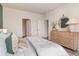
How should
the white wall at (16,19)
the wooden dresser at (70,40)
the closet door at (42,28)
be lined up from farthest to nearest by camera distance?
the closet door at (42,28)
the white wall at (16,19)
the wooden dresser at (70,40)

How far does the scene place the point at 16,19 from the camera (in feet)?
26.1

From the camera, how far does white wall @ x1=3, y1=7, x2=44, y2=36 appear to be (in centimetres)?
736

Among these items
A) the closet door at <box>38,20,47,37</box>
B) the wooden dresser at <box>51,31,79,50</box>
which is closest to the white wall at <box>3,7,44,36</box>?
the closet door at <box>38,20,47,37</box>

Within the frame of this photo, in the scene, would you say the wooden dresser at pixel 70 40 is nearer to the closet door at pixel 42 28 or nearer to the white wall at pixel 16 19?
the white wall at pixel 16 19

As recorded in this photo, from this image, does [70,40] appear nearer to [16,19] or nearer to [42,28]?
[16,19]

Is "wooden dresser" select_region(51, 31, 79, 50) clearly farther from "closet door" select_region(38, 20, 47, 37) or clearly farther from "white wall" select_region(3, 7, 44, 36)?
"closet door" select_region(38, 20, 47, 37)

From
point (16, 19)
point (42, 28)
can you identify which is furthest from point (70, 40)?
point (42, 28)

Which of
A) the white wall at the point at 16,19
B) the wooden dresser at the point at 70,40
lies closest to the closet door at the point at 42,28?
the white wall at the point at 16,19

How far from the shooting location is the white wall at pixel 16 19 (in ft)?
24.2

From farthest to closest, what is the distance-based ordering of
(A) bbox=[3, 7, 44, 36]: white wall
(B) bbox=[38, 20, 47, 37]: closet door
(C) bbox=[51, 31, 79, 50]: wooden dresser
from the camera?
(B) bbox=[38, 20, 47, 37]: closet door, (A) bbox=[3, 7, 44, 36]: white wall, (C) bbox=[51, 31, 79, 50]: wooden dresser

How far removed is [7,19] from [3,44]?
5.96m

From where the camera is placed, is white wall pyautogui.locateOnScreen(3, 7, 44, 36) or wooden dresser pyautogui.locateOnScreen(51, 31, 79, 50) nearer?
wooden dresser pyautogui.locateOnScreen(51, 31, 79, 50)

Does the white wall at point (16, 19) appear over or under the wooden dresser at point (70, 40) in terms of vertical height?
over

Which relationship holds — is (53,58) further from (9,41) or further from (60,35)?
(60,35)
